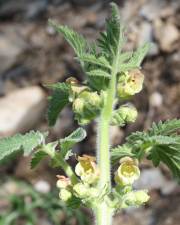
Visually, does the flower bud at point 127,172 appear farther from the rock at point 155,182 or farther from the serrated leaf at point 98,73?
the rock at point 155,182

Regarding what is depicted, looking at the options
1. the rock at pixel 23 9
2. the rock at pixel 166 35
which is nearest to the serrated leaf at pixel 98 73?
the rock at pixel 166 35

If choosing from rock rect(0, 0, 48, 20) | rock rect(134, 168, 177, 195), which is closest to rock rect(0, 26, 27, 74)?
rock rect(0, 0, 48, 20)

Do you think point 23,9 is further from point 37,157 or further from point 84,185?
point 84,185

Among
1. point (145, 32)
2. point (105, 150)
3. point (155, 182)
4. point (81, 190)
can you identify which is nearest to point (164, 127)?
point (105, 150)

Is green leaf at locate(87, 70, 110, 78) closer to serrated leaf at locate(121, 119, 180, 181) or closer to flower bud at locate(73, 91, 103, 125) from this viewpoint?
flower bud at locate(73, 91, 103, 125)

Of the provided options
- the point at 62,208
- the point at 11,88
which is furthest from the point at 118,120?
the point at 11,88
